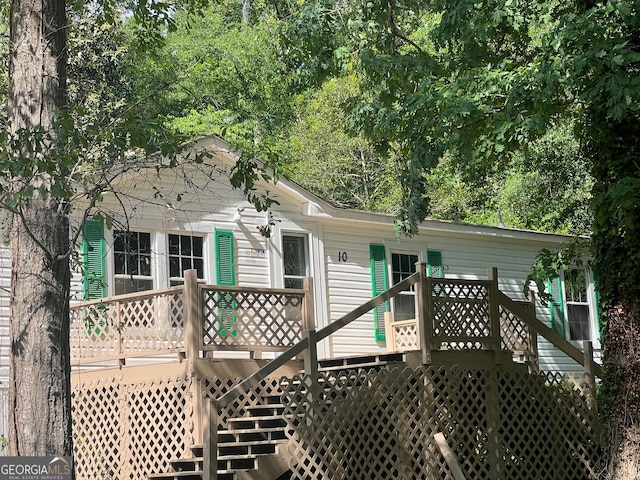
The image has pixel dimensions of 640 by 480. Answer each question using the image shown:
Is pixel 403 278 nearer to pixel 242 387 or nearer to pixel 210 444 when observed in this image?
pixel 242 387

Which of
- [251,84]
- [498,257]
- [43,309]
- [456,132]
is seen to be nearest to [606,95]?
[456,132]

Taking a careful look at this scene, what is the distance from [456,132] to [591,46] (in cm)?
239

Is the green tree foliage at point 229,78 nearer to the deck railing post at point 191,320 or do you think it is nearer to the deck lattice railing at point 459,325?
the deck lattice railing at point 459,325

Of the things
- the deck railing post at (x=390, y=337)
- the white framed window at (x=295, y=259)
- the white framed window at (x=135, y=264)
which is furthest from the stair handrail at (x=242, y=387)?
the white framed window at (x=295, y=259)

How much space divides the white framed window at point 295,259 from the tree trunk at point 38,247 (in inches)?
371

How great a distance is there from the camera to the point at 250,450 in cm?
1195

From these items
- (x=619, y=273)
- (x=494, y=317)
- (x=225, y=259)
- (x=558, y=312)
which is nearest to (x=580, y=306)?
(x=558, y=312)

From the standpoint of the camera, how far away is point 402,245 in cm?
1975

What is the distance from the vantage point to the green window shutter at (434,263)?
20078 millimetres

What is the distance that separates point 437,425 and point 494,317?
184cm

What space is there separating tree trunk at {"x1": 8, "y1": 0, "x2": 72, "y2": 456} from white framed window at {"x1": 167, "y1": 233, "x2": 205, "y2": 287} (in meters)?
7.68

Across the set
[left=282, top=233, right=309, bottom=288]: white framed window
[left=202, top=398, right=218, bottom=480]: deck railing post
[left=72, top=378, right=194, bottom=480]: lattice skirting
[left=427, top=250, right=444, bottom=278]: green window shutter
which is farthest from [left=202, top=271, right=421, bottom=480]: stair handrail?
[left=427, top=250, right=444, bottom=278]: green window shutter

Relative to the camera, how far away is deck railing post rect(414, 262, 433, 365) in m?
13.3

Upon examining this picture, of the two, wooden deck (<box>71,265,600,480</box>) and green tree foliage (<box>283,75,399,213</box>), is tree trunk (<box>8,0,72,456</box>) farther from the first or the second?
green tree foliage (<box>283,75,399,213</box>)
